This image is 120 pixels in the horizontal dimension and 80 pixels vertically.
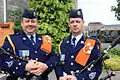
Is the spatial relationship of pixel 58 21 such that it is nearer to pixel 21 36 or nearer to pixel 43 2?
pixel 43 2

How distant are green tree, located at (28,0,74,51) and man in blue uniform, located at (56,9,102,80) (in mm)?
9575

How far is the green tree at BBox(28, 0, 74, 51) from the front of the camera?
13.9 m

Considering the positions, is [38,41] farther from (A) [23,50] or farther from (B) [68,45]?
(B) [68,45]

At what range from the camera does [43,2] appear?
14.0 metres

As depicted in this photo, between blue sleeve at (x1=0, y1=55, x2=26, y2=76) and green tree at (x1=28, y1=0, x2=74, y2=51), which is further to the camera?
green tree at (x1=28, y1=0, x2=74, y2=51)

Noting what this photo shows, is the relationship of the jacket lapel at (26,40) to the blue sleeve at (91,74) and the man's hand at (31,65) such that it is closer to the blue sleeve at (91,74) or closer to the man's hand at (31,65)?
the man's hand at (31,65)

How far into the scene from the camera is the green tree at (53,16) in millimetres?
13938

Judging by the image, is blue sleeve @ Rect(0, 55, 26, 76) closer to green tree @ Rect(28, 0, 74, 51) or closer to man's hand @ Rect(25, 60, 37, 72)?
man's hand @ Rect(25, 60, 37, 72)

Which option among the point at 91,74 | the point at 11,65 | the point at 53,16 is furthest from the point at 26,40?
the point at 53,16

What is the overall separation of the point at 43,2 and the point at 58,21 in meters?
0.85

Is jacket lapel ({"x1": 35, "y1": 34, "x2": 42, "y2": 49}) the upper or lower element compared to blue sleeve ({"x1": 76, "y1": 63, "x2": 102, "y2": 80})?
upper

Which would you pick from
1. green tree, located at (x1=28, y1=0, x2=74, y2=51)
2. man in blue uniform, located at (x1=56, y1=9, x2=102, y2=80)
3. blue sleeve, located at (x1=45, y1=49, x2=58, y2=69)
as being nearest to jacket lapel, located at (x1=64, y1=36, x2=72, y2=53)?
man in blue uniform, located at (x1=56, y1=9, x2=102, y2=80)

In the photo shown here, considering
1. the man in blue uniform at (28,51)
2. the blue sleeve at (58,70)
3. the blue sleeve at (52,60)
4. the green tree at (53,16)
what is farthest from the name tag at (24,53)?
the green tree at (53,16)

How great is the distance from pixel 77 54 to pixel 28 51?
52 cm
